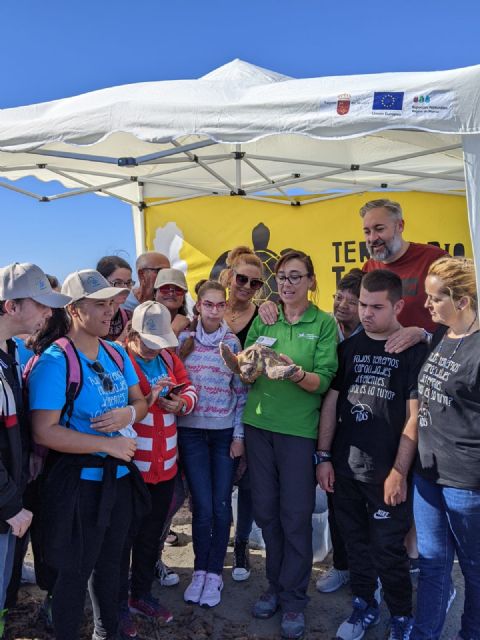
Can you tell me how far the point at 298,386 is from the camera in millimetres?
2666

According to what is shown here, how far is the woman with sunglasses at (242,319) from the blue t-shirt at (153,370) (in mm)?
621

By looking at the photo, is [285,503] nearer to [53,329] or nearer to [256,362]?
[256,362]

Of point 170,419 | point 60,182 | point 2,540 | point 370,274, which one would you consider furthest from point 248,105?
point 60,182

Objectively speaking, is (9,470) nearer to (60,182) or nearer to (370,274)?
(370,274)

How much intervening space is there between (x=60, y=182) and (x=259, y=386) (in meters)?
3.76

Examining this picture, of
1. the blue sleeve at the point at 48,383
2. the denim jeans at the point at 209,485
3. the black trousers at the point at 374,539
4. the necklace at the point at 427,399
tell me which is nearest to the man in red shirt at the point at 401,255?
the necklace at the point at 427,399

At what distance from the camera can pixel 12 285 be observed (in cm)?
200

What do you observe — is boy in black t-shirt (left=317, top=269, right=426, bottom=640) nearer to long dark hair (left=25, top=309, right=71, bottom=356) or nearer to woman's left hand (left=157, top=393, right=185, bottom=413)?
woman's left hand (left=157, top=393, right=185, bottom=413)

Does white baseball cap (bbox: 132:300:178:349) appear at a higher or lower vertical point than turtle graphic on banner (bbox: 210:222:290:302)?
lower

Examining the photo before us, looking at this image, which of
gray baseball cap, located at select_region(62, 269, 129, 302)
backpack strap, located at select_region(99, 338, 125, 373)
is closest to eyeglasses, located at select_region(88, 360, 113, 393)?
backpack strap, located at select_region(99, 338, 125, 373)

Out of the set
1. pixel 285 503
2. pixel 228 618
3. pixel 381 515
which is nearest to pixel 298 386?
pixel 285 503

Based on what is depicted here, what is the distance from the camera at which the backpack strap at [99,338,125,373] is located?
2.35 m

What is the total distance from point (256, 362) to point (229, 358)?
0.15m

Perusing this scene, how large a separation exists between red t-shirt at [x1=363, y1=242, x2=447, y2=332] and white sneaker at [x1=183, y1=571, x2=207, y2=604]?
5.99ft
